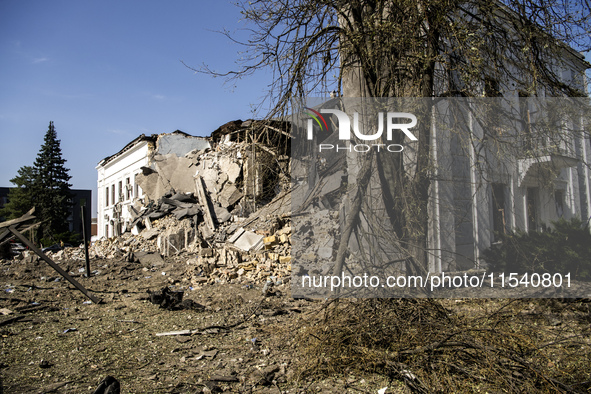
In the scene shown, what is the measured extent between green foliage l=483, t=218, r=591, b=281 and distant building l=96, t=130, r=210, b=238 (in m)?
15.9

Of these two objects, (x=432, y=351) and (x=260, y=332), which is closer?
(x=432, y=351)

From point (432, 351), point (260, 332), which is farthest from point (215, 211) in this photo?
point (432, 351)

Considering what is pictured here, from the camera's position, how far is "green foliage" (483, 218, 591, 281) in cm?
896

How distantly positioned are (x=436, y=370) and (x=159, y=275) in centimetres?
908

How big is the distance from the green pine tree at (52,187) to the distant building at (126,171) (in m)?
5.08

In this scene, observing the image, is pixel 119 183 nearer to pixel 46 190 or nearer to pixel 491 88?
pixel 46 190

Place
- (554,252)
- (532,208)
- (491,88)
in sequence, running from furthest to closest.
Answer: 1. (532,208)
2. (554,252)
3. (491,88)

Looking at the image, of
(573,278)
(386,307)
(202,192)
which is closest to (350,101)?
(386,307)

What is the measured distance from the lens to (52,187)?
39.9 meters

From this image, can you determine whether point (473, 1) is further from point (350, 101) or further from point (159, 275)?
point (159, 275)

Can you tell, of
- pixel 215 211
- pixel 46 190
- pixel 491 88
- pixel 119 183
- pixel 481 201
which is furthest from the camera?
pixel 46 190

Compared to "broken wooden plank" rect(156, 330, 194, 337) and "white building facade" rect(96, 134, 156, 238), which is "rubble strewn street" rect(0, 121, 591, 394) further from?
"white building facade" rect(96, 134, 156, 238)

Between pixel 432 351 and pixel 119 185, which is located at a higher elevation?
pixel 119 185

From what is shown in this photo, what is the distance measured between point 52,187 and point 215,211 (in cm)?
3165
